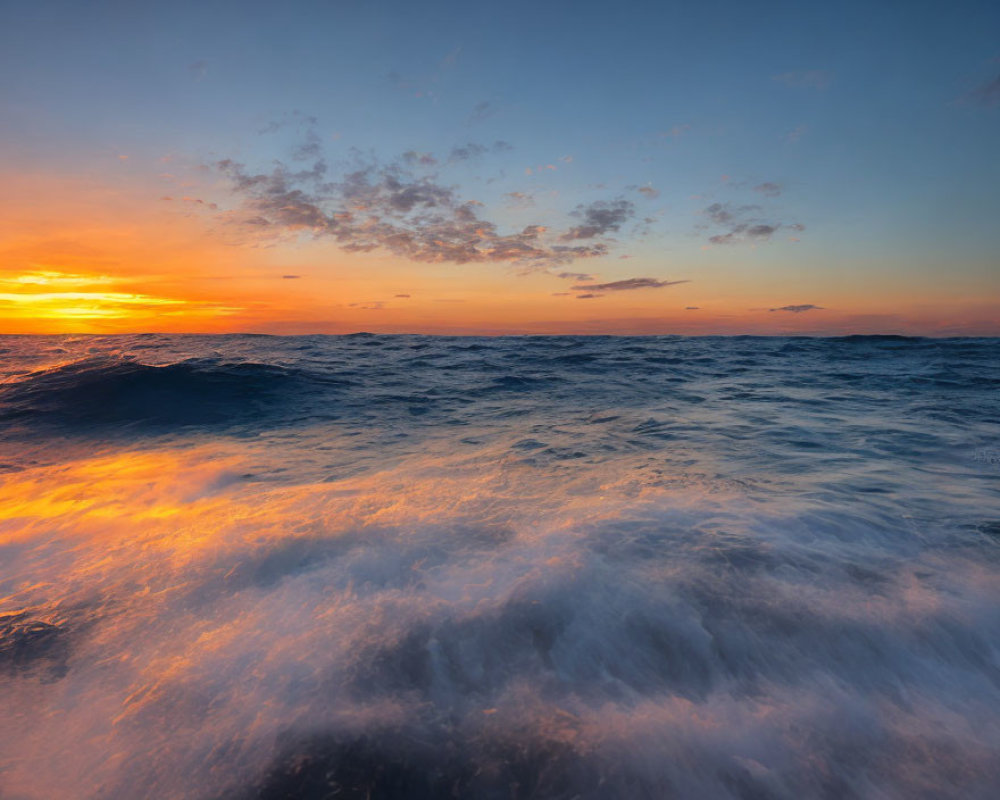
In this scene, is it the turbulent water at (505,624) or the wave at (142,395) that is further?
the wave at (142,395)

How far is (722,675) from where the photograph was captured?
2553 mm

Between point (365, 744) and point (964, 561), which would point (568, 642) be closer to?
point (365, 744)

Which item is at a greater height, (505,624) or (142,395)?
(142,395)

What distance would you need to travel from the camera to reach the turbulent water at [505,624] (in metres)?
2.06

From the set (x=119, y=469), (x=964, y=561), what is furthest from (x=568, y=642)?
(x=119, y=469)

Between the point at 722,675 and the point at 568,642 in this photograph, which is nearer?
the point at 722,675

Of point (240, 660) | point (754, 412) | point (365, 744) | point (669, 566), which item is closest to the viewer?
point (365, 744)

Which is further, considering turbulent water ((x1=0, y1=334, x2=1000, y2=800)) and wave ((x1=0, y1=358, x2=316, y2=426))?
wave ((x1=0, y1=358, x2=316, y2=426))

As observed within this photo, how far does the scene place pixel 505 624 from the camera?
2.92 meters

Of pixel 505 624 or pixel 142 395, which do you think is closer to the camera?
pixel 505 624

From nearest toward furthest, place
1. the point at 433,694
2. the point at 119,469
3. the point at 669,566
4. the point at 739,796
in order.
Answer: the point at 739,796 → the point at 433,694 → the point at 669,566 → the point at 119,469

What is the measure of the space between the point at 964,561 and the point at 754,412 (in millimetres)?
6660

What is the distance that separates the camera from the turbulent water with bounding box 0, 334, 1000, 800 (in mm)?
2062

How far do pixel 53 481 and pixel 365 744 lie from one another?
20.8 feet
